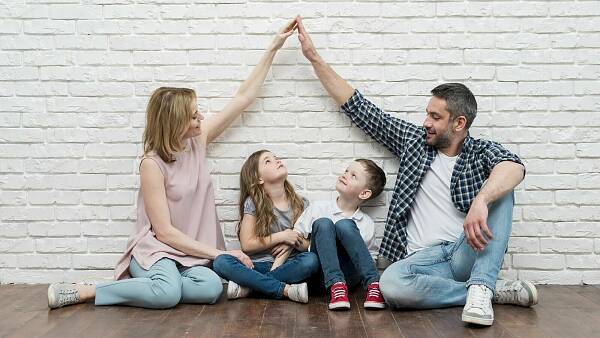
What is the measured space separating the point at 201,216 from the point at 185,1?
1101 millimetres

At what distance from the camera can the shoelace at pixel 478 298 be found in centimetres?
291

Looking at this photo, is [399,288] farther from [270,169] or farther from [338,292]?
[270,169]

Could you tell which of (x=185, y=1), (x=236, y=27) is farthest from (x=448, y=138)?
(x=185, y=1)

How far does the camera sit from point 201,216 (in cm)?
363

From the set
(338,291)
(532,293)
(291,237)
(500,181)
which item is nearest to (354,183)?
(291,237)

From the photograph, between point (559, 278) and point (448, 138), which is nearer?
point (448, 138)

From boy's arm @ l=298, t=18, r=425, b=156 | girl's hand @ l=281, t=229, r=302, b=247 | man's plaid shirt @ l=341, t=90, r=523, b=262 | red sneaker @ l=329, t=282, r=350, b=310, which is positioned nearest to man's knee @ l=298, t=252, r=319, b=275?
girl's hand @ l=281, t=229, r=302, b=247

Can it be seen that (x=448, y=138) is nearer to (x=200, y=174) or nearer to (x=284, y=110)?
(x=284, y=110)

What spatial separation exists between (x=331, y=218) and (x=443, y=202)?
553mm

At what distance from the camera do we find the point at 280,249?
144 inches

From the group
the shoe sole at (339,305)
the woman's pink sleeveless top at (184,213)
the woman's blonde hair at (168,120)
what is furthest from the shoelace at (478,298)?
the woman's blonde hair at (168,120)

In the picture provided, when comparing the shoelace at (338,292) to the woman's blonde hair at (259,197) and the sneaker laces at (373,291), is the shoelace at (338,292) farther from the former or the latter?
the woman's blonde hair at (259,197)

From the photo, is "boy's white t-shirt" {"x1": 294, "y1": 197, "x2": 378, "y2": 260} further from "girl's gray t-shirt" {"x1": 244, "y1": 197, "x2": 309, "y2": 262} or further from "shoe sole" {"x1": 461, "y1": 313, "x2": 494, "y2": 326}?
"shoe sole" {"x1": 461, "y1": 313, "x2": 494, "y2": 326}

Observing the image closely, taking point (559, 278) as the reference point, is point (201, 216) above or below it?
above
